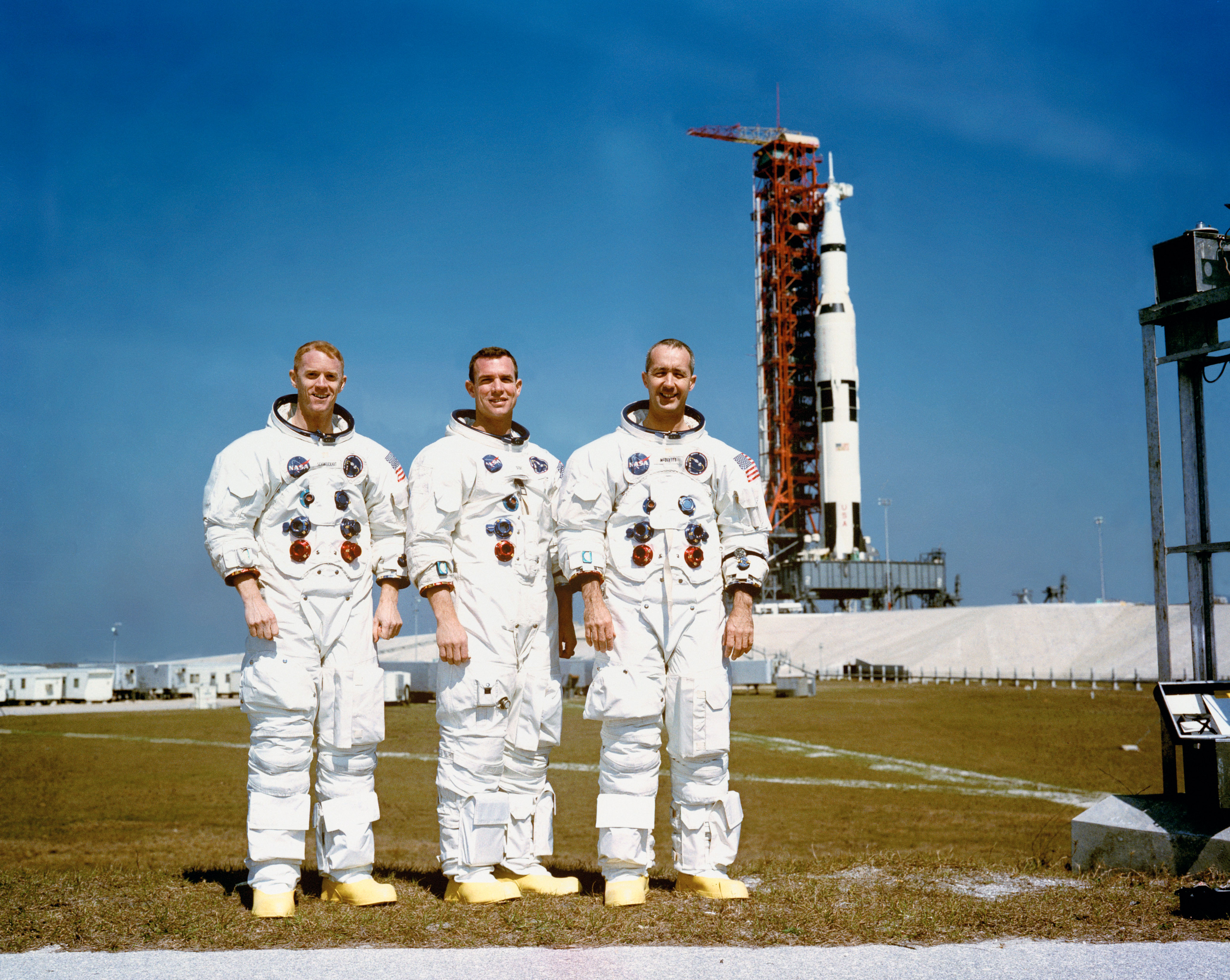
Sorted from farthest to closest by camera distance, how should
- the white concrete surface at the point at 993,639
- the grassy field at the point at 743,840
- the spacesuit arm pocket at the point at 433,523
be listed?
the white concrete surface at the point at 993,639 → the spacesuit arm pocket at the point at 433,523 → the grassy field at the point at 743,840

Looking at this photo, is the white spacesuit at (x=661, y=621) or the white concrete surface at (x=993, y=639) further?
the white concrete surface at (x=993, y=639)

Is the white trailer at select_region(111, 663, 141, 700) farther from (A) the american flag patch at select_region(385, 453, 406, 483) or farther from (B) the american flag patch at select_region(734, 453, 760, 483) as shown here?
(B) the american flag patch at select_region(734, 453, 760, 483)

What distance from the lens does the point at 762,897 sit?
5543mm

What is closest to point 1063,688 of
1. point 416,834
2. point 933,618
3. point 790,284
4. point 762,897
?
point 933,618

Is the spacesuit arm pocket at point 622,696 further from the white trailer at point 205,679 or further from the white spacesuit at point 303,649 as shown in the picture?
the white trailer at point 205,679

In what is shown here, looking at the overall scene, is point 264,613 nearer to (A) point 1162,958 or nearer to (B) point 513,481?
(B) point 513,481

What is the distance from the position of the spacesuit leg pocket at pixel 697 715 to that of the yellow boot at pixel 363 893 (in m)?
1.63

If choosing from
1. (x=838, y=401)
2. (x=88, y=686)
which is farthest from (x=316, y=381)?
(x=838, y=401)

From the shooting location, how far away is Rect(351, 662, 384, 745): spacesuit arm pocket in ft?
17.5

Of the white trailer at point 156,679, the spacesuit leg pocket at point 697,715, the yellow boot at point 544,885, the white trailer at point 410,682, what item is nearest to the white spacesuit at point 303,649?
the yellow boot at point 544,885

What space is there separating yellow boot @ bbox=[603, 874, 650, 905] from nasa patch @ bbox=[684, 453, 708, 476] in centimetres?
219

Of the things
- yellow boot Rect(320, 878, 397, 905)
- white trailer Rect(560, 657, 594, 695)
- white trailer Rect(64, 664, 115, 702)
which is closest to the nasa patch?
yellow boot Rect(320, 878, 397, 905)

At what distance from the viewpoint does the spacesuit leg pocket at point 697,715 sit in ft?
17.9

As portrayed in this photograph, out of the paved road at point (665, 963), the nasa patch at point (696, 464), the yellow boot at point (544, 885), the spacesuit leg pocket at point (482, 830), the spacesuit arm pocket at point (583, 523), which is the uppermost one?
the nasa patch at point (696, 464)
